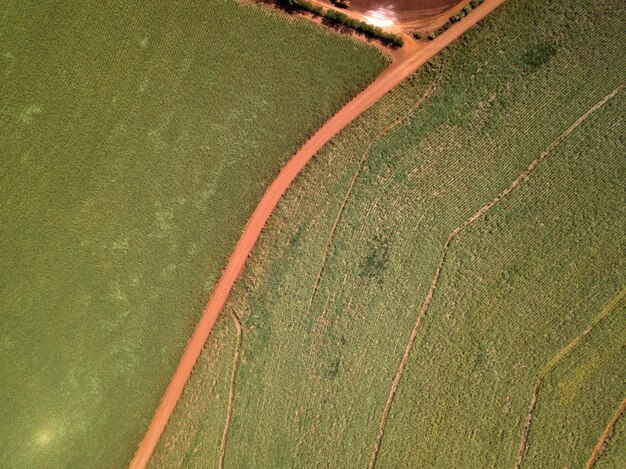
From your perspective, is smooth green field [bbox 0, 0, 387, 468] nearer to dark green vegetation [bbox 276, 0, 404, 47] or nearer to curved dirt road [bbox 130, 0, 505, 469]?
curved dirt road [bbox 130, 0, 505, 469]

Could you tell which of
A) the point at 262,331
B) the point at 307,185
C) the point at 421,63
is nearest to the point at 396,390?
the point at 262,331

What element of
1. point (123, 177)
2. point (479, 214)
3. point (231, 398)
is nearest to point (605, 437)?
point (479, 214)

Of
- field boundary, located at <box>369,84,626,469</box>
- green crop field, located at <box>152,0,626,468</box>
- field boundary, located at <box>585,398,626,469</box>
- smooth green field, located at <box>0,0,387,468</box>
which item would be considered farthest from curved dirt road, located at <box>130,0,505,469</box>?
field boundary, located at <box>585,398,626,469</box>

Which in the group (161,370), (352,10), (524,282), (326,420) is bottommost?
(326,420)

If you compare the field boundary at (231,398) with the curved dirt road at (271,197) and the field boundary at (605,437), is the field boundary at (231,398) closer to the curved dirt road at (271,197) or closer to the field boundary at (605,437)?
the curved dirt road at (271,197)

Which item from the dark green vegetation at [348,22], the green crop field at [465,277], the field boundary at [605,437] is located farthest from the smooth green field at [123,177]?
the field boundary at [605,437]

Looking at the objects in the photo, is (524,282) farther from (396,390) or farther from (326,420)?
(326,420)

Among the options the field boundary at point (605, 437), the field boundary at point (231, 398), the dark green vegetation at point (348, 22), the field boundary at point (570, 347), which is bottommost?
the field boundary at point (605, 437)
